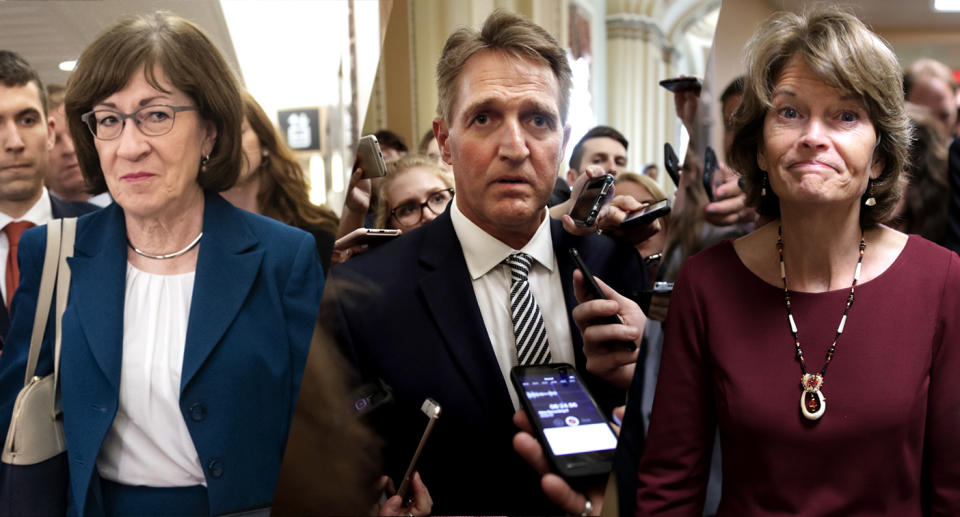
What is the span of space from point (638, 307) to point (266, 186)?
591mm

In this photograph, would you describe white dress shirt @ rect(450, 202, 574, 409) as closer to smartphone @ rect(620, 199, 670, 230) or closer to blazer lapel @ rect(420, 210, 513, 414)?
blazer lapel @ rect(420, 210, 513, 414)

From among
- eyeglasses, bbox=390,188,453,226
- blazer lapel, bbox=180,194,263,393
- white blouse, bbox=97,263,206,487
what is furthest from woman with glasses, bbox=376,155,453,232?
white blouse, bbox=97,263,206,487

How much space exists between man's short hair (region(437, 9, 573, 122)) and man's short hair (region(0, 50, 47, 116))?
2.12ft

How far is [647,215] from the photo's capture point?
3.36 feet

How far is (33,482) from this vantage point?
1.13 meters

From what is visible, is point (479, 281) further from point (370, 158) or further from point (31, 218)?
point (31, 218)

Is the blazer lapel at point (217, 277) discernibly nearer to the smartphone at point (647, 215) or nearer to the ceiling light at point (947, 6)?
the smartphone at point (647, 215)

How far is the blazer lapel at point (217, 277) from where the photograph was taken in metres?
1.10

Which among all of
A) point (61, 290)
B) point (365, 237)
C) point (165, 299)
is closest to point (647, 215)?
point (365, 237)

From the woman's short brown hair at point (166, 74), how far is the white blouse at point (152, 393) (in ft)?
0.57

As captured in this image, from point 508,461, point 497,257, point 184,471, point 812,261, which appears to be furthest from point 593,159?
point 184,471

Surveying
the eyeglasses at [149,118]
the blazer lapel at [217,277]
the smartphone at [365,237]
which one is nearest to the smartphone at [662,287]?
the smartphone at [365,237]

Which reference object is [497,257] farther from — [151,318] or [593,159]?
[151,318]

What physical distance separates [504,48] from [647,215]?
30cm
